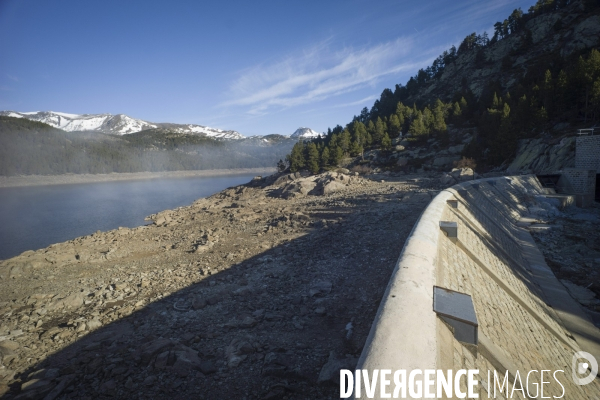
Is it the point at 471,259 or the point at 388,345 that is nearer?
the point at 388,345

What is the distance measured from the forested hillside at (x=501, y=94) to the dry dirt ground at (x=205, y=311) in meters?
29.8

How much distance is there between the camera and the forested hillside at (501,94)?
108 ft

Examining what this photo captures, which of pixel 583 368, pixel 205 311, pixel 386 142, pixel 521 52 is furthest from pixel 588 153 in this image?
pixel 521 52

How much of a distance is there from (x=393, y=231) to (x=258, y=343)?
820 cm

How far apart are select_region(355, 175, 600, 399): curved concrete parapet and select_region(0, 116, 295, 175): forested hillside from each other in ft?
418

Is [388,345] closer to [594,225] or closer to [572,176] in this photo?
[594,225]

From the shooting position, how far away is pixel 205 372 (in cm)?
473

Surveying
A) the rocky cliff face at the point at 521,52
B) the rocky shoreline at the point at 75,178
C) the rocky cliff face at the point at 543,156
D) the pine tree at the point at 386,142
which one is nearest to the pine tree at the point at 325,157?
the pine tree at the point at 386,142

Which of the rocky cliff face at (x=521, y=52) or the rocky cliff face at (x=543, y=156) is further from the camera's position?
the rocky cliff face at (x=521, y=52)

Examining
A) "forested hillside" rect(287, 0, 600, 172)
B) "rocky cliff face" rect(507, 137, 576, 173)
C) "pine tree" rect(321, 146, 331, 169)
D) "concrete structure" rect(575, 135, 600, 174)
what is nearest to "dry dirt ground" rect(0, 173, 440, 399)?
"concrete structure" rect(575, 135, 600, 174)

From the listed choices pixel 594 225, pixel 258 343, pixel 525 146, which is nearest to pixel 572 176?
pixel 594 225

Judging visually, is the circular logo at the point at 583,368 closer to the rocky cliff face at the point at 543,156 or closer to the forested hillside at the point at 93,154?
the rocky cliff face at the point at 543,156

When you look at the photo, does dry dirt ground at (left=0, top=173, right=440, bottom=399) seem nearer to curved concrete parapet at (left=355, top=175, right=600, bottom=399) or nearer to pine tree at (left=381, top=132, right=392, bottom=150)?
curved concrete parapet at (left=355, top=175, right=600, bottom=399)

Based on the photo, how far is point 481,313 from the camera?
204 inches
